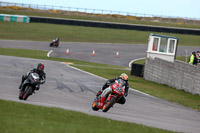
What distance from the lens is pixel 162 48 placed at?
90.8 feet

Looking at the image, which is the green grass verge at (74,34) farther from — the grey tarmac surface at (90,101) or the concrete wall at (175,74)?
the grey tarmac surface at (90,101)

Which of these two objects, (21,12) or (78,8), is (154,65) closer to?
(21,12)

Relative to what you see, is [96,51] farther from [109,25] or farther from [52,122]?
[52,122]

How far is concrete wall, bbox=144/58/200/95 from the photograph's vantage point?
2038 cm

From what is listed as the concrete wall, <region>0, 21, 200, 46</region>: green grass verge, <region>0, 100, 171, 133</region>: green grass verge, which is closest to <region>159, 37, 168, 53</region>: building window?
the concrete wall

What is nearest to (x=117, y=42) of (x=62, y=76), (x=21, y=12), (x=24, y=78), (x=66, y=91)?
(x=21, y=12)

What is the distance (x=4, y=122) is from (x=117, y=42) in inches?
1847

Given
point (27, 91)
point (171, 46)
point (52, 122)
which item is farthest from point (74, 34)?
point (52, 122)

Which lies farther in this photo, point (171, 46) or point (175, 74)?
point (171, 46)

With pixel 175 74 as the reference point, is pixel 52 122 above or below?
above

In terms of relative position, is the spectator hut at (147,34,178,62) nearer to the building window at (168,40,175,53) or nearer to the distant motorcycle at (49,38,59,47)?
the building window at (168,40,175,53)

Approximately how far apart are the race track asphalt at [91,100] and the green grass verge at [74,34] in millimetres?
29540

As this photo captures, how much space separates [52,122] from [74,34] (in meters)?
49.0

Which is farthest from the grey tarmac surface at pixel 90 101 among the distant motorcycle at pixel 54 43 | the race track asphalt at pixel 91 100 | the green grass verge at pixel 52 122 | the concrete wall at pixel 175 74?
the distant motorcycle at pixel 54 43
